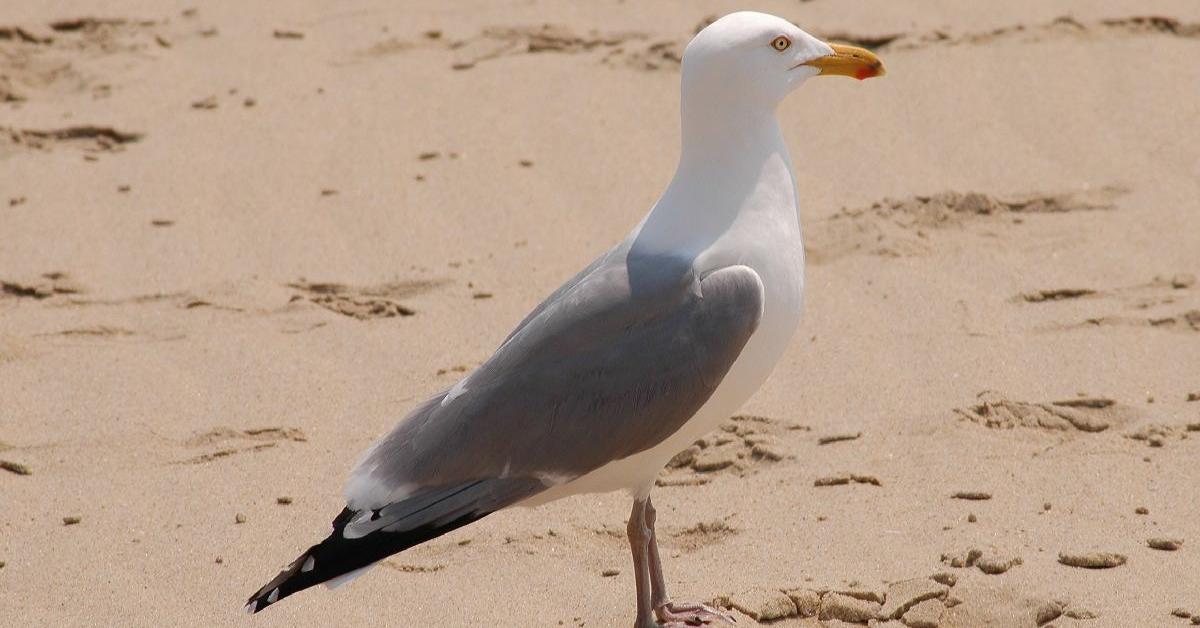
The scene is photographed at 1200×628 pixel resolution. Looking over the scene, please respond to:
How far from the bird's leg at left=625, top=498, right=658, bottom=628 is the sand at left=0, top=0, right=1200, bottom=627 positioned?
6.5 inches

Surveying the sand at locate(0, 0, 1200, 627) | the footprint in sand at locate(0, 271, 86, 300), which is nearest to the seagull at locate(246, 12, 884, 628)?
the sand at locate(0, 0, 1200, 627)

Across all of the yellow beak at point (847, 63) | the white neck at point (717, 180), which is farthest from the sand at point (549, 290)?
the yellow beak at point (847, 63)

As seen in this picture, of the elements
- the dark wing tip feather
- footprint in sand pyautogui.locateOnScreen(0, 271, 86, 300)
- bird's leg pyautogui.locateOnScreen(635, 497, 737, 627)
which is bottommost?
footprint in sand pyautogui.locateOnScreen(0, 271, 86, 300)

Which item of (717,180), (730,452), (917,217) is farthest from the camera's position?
(917,217)

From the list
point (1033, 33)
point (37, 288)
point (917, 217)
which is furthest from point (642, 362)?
point (1033, 33)

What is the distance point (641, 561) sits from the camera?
3.77m

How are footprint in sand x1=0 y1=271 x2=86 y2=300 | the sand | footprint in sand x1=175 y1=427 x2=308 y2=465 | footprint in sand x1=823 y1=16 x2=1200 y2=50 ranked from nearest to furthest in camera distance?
the sand < footprint in sand x1=175 y1=427 x2=308 y2=465 < footprint in sand x1=0 y1=271 x2=86 y2=300 < footprint in sand x1=823 y1=16 x2=1200 y2=50

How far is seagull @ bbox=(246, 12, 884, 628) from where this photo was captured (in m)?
3.54

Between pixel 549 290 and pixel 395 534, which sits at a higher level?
pixel 395 534

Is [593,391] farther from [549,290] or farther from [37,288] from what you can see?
[37,288]

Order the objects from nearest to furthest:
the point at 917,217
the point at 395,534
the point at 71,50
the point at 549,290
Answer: the point at 395,534
the point at 549,290
the point at 917,217
the point at 71,50

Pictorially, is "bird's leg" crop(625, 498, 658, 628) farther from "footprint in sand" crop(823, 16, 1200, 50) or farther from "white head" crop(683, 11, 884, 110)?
"footprint in sand" crop(823, 16, 1200, 50)

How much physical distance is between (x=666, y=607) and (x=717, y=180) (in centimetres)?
94

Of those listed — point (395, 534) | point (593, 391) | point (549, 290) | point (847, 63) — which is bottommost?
point (549, 290)
